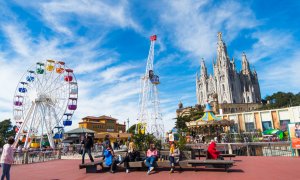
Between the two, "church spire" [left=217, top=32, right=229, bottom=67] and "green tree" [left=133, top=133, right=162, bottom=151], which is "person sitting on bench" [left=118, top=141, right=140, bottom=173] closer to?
"green tree" [left=133, top=133, right=162, bottom=151]

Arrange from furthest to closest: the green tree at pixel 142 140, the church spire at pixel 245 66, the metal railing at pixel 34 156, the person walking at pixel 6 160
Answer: the church spire at pixel 245 66
the metal railing at pixel 34 156
the green tree at pixel 142 140
the person walking at pixel 6 160

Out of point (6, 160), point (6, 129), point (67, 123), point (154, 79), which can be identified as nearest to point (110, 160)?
point (6, 160)

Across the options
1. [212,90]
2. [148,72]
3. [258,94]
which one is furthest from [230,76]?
[148,72]

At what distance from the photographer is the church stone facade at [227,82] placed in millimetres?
114506

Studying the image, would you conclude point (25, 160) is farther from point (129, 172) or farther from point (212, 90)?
point (212, 90)

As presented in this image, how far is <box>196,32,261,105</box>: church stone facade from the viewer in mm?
114506

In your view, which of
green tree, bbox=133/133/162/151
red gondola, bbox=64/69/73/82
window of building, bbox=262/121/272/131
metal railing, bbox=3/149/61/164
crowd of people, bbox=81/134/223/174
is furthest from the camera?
window of building, bbox=262/121/272/131

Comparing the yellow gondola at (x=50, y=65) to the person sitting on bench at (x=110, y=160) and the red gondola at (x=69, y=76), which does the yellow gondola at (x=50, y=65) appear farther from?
the person sitting on bench at (x=110, y=160)

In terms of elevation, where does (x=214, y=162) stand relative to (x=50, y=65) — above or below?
below

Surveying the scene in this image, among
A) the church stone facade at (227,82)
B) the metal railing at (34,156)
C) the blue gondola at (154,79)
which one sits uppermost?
the church stone facade at (227,82)

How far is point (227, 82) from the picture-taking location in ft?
373

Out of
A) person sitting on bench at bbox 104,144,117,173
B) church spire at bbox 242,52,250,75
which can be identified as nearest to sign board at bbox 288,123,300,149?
person sitting on bench at bbox 104,144,117,173

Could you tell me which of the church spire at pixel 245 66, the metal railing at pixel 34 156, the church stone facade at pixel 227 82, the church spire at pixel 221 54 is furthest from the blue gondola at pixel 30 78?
the church spire at pixel 245 66

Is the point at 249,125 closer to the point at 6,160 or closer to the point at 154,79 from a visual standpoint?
the point at 154,79
